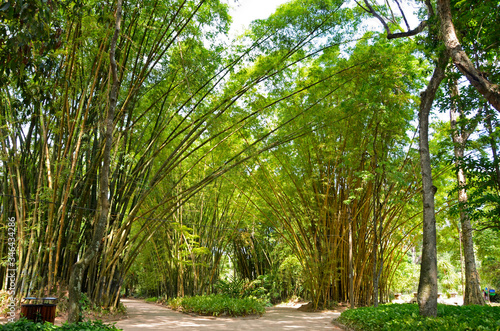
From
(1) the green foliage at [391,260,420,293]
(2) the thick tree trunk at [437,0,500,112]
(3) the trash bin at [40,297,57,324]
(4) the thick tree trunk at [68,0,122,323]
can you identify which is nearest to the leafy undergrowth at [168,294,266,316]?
(3) the trash bin at [40,297,57,324]

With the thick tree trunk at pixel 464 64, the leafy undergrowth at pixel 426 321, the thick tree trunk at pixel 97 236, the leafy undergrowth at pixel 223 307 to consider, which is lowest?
the leafy undergrowth at pixel 223 307

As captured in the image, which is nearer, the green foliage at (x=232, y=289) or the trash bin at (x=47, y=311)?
the trash bin at (x=47, y=311)

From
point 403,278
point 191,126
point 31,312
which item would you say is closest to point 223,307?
point 191,126

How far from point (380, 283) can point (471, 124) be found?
6171 millimetres

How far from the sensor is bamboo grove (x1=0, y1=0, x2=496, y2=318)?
13.3ft

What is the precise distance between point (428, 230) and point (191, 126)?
14.2 ft

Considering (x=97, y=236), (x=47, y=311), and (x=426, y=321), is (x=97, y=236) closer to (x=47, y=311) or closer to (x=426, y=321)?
(x=47, y=311)

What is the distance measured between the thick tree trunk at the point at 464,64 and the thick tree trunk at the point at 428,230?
0.60m

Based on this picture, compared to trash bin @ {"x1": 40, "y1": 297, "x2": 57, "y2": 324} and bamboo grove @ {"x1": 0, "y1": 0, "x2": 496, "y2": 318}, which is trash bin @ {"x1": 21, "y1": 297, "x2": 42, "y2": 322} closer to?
trash bin @ {"x1": 40, "y1": 297, "x2": 57, "y2": 324}

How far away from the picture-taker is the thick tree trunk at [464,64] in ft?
8.95

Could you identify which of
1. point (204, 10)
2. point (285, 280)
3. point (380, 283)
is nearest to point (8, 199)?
point (204, 10)

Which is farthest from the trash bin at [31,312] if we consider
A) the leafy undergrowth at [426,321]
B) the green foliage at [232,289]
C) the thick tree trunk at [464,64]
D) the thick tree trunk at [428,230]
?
the green foliage at [232,289]

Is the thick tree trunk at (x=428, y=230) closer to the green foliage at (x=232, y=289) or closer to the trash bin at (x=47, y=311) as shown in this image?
the trash bin at (x=47, y=311)

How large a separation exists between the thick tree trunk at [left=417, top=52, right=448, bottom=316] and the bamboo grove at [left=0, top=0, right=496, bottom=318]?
622mm
